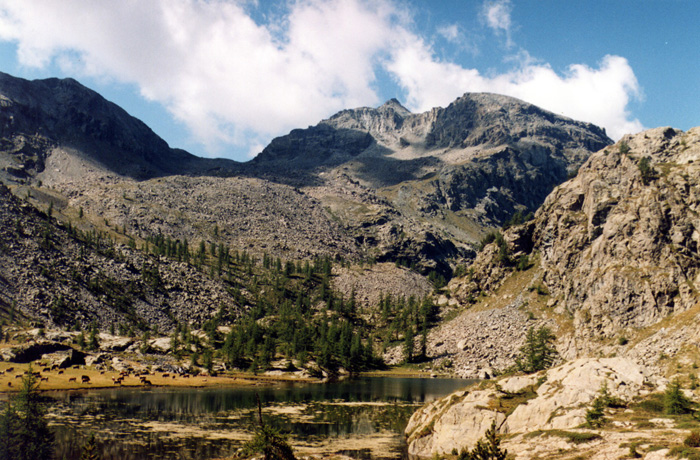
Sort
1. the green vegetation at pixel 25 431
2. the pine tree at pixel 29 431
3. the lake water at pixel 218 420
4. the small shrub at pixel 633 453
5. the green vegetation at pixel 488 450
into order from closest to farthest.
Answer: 1. the green vegetation at pixel 488 450
2. the small shrub at pixel 633 453
3. the green vegetation at pixel 25 431
4. the pine tree at pixel 29 431
5. the lake water at pixel 218 420

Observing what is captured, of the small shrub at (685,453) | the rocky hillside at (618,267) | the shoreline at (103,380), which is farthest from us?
the rocky hillside at (618,267)

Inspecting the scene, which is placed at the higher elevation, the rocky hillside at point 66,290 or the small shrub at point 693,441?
the rocky hillside at point 66,290

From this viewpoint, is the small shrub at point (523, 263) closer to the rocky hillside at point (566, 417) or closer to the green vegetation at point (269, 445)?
the rocky hillside at point (566, 417)

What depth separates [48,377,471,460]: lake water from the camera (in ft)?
161

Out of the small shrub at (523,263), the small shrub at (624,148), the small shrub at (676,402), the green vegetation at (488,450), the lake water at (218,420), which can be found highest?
the small shrub at (624,148)

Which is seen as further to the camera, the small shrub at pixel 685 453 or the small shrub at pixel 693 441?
the small shrub at pixel 693 441

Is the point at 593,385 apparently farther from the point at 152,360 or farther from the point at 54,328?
the point at 54,328

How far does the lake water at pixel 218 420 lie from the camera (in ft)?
161

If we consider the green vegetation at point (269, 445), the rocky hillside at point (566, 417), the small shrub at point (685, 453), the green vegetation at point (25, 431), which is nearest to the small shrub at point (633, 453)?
the rocky hillside at point (566, 417)

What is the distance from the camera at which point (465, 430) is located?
142 feet

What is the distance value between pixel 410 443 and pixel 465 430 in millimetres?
9481

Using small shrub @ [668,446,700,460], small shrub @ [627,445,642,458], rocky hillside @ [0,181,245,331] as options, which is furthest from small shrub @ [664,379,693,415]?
rocky hillside @ [0,181,245,331]

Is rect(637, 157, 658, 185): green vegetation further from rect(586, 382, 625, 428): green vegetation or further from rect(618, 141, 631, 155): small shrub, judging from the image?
rect(586, 382, 625, 428): green vegetation

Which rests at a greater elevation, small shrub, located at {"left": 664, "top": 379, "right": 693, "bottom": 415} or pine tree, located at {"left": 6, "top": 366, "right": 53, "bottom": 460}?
small shrub, located at {"left": 664, "top": 379, "right": 693, "bottom": 415}
